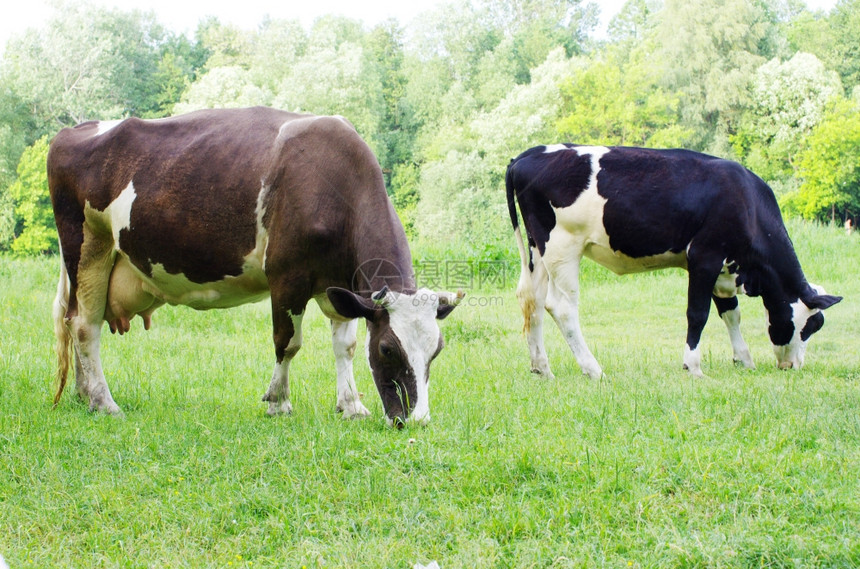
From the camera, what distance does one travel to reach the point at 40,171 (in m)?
47.7

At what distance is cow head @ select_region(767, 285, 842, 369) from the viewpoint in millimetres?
8195

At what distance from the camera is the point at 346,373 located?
20.2 ft

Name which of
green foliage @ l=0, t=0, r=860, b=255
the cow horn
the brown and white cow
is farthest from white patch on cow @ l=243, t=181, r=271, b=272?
green foliage @ l=0, t=0, r=860, b=255

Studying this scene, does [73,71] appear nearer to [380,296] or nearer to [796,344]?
[796,344]

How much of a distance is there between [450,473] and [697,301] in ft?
14.1

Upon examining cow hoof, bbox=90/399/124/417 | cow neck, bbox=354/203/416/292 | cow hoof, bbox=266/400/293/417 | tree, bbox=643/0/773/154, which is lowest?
tree, bbox=643/0/773/154

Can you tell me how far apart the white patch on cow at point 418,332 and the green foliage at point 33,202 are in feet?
155

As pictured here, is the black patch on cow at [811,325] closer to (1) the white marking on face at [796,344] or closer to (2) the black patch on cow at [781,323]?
(1) the white marking on face at [796,344]

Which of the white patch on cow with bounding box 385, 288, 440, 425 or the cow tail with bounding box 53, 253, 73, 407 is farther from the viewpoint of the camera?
the cow tail with bounding box 53, 253, 73, 407

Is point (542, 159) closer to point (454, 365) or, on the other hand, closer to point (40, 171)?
point (454, 365)

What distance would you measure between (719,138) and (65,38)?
3919 cm

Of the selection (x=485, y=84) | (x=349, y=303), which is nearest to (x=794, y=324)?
(x=349, y=303)

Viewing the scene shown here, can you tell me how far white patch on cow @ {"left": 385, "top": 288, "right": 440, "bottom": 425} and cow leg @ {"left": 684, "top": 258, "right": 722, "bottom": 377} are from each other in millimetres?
3503

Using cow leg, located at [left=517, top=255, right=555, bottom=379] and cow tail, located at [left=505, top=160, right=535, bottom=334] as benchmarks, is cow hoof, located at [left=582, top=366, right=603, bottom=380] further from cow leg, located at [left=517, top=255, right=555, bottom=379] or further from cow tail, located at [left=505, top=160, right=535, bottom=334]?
cow tail, located at [left=505, top=160, right=535, bottom=334]
